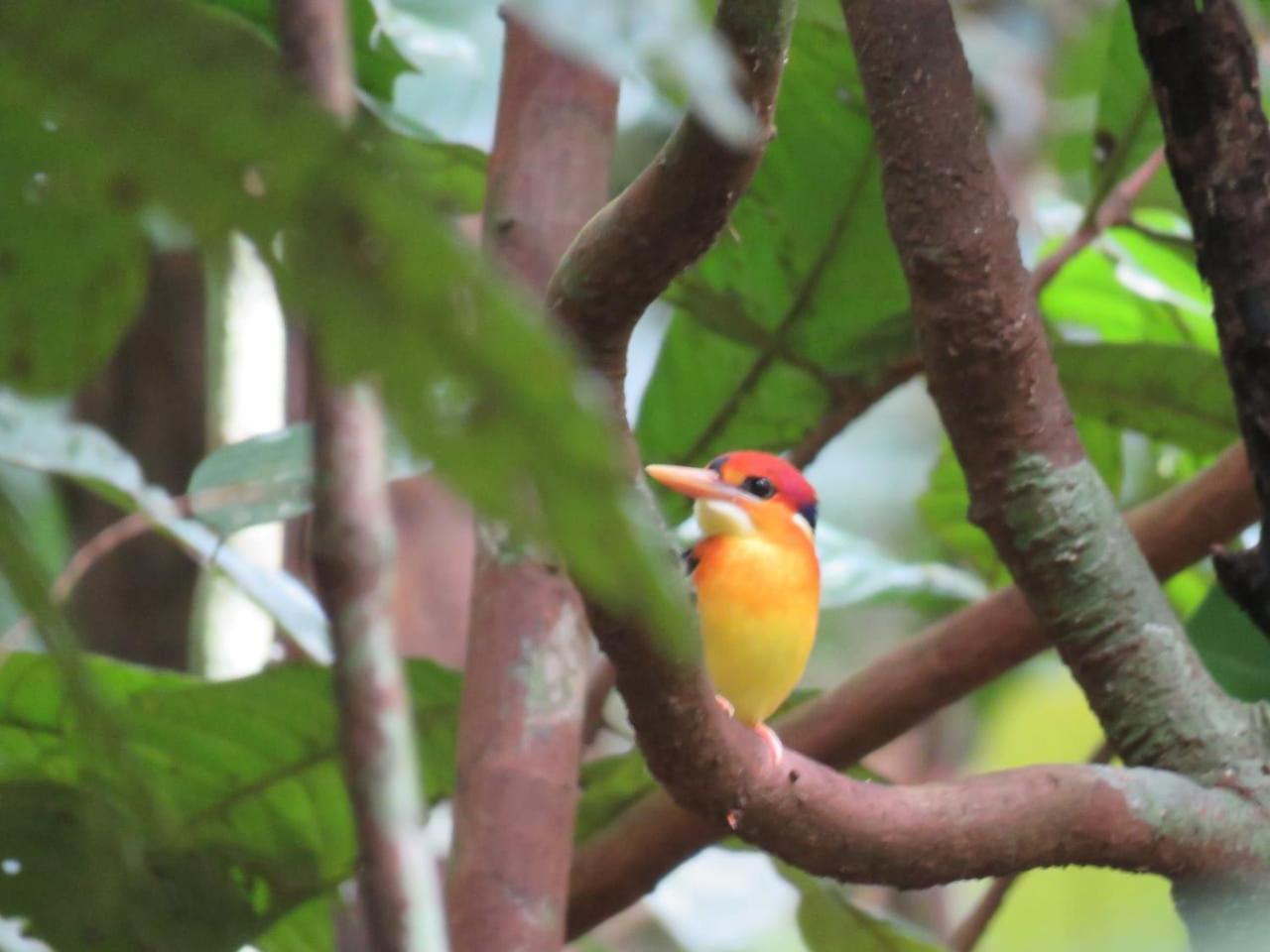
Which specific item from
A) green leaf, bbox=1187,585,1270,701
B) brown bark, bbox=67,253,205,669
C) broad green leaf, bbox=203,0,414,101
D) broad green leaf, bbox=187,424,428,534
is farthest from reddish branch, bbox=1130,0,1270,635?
brown bark, bbox=67,253,205,669

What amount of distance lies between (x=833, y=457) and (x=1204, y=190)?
269 centimetres

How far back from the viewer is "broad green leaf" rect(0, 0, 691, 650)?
11.2 inches

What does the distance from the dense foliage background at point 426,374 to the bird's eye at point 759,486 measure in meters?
0.18

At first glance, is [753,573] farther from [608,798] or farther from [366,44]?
[366,44]

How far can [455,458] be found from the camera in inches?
11.4

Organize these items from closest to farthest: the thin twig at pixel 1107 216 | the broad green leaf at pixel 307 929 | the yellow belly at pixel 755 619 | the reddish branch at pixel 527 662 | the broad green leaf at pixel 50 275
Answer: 1. the broad green leaf at pixel 50 275
2. the reddish branch at pixel 527 662
3. the yellow belly at pixel 755 619
4. the broad green leaf at pixel 307 929
5. the thin twig at pixel 1107 216

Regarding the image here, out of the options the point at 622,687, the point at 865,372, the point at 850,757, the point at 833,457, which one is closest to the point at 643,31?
the point at 622,687

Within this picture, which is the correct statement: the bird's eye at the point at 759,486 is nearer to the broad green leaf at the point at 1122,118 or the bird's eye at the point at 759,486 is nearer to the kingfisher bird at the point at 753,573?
the kingfisher bird at the point at 753,573

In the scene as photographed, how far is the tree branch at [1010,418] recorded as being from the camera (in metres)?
1.14

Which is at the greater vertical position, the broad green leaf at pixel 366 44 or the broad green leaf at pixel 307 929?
the broad green leaf at pixel 366 44

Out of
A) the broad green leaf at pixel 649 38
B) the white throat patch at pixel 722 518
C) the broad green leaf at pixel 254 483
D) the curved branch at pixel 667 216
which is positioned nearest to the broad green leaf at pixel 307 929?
the broad green leaf at pixel 254 483

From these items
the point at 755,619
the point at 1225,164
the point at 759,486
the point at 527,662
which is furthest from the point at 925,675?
the point at 1225,164

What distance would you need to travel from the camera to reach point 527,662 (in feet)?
4.48

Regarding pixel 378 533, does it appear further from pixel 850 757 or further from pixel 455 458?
pixel 850 757
